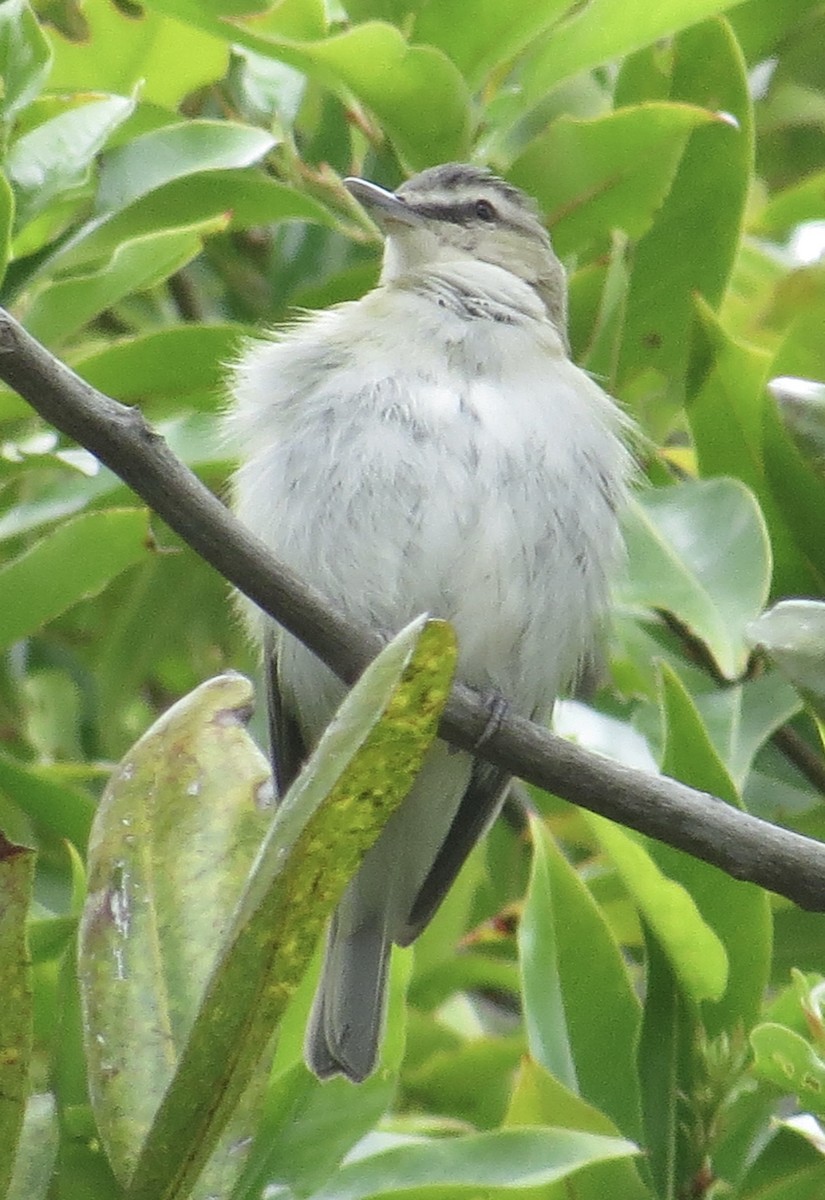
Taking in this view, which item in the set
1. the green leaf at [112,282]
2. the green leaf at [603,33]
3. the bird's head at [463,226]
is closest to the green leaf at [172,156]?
the green leaf at [112,282]

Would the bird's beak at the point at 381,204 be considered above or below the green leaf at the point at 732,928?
above

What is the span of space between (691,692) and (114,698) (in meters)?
1.35

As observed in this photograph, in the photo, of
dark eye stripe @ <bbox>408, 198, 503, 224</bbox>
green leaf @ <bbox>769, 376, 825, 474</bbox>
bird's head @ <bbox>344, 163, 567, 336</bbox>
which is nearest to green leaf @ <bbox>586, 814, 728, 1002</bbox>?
green leaf @ <bbox>769, 376, 825, 474</bbox>

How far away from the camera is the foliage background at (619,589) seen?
2.61m

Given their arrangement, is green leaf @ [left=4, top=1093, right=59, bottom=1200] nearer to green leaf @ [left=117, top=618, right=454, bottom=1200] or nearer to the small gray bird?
green leaf @ [left=117, top=618, right=454, bottom=1200]

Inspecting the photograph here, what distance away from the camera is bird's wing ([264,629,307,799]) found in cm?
375

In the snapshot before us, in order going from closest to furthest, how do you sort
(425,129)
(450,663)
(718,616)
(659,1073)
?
(450,663)
(659,1073)
(718,616)
(425,129)

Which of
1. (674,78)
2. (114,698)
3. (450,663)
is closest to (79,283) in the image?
(114,698)

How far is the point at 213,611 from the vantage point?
4.48m

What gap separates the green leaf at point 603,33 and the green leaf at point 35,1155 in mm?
2214

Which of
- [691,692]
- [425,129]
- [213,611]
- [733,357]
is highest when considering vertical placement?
[425,129]

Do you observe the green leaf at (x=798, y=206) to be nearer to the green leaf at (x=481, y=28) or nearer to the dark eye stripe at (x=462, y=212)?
the dark eye stripe at (x=462, y=212)

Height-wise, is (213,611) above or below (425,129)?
below

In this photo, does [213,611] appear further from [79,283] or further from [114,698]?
[79,283]
